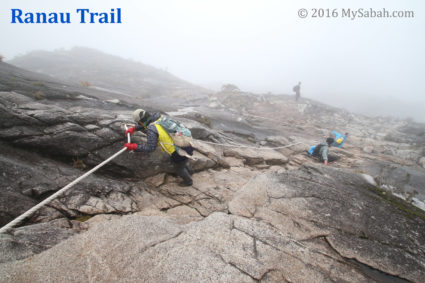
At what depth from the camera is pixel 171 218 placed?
4.30 meters

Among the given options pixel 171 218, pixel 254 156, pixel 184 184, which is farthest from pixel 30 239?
pixel 254 156

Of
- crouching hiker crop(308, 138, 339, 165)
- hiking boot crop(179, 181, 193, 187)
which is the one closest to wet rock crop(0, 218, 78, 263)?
hiking boot crop(179, 181, 193, 187)

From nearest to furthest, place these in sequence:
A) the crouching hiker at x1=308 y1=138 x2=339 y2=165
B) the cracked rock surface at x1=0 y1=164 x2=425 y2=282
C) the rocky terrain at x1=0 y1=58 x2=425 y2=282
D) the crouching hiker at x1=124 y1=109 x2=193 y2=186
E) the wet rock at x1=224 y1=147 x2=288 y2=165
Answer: the cracked rock surface at x1=0 y1=164 x2=425 y2=282 < the rocky terrain at x1=0 y1=58 x2=425 y2=282 < the crouching hiker at x1=124 y1=109 x2=193 y2=186 < the wet rock at x1=224 y1=147 x2=288 y2=165 < the crouching hiker at x1=308 y1=138 x2=339 y2=165

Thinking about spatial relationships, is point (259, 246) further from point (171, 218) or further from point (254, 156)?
point (254, 156)

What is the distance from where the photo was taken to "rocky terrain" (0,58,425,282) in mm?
2820

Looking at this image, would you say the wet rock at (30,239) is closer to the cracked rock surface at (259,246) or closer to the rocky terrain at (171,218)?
the rocky terrain at (171,218)

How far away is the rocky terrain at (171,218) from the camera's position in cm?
282

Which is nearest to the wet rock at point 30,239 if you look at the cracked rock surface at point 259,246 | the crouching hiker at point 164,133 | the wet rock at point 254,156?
the cracked rock surface at point 259,246

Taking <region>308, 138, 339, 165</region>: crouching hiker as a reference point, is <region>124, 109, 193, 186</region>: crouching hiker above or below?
above

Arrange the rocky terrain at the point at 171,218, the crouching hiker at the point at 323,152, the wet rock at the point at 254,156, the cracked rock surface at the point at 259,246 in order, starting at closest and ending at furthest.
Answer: the cracked rock surface at the point at 259,246
the rocky terrain at the point at 171,218
the wet rock at the point at 254,156
the crouching hiker at the point at 323,152

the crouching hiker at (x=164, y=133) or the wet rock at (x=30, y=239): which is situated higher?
the crouching hiker at (x=164, y=133)

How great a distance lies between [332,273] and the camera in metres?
3.09

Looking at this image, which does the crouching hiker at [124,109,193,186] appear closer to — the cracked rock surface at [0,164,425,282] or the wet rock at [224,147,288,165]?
the cracked rock surface at [0,164,425,282]

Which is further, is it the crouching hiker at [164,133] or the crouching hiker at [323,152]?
the crouching hiker at [323,152]
